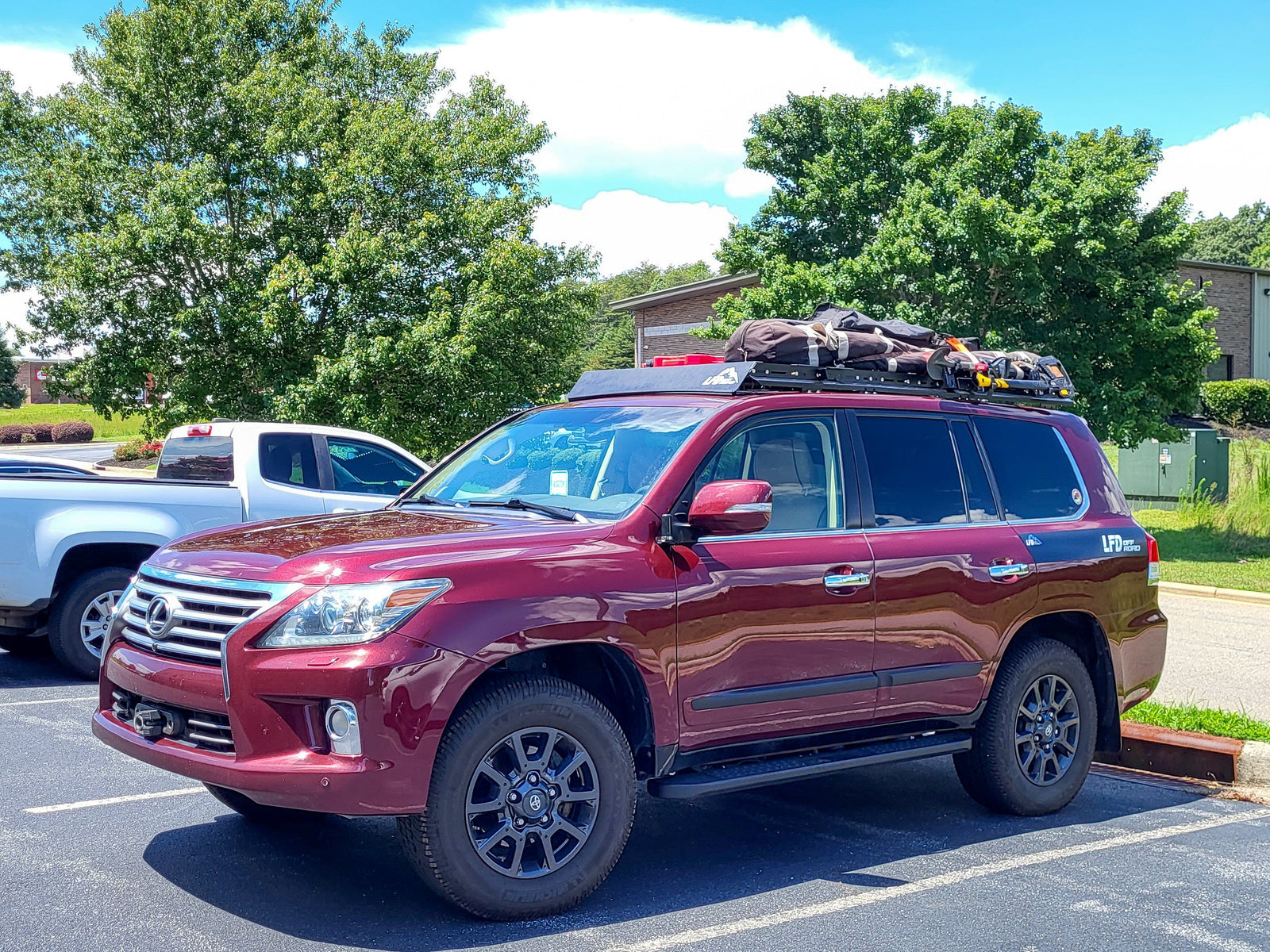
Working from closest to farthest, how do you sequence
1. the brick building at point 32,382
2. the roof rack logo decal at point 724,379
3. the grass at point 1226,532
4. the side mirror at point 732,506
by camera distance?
the side mirror at point 732,506 < the roof rack logo decal at point 724,379 < the grass at point 1226,532 < the brick building at point 32,382

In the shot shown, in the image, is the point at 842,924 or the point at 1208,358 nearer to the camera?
the point at 842,924

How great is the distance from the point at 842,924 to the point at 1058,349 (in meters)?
15.9

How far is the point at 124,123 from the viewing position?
22.3 m

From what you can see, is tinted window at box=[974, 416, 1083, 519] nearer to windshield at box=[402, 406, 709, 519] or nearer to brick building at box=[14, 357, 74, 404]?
windshield at box=[402, 406, 709, 519]

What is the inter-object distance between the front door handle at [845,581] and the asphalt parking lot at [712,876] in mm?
1188

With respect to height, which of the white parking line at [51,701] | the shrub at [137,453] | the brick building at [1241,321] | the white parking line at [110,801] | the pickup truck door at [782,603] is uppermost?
the brick building at [1241,321]

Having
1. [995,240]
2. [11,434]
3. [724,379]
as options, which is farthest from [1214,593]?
[11,434]

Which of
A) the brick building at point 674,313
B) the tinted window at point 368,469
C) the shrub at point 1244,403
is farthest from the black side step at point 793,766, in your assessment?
the shrub at point 1244,403

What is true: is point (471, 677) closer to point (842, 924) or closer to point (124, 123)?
point (842, 924)

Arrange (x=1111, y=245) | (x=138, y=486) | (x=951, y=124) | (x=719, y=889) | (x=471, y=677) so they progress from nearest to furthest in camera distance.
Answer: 1. (x=471, y=677)
2. (x=719, y=889)
3. (x=138, y=486)
4. (x=1111, y=245)
5. (x=951, y=124)

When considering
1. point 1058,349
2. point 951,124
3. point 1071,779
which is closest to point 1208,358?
point 1058,349

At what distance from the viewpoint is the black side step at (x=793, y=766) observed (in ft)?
15.8

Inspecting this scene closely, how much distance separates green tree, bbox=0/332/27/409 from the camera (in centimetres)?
7006

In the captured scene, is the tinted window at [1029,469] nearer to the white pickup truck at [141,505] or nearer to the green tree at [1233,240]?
the white pickup truck at [141,505]
